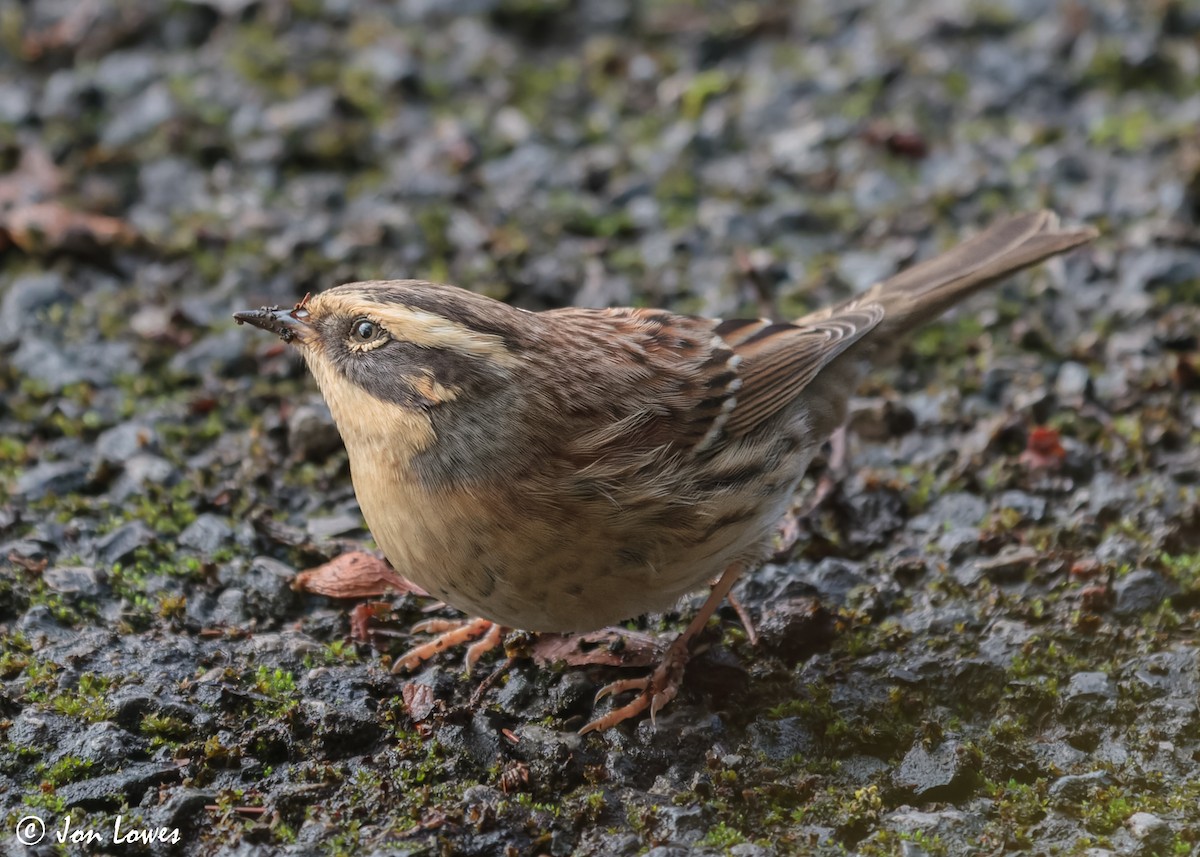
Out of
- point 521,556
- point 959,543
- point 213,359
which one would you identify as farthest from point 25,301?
point 959,543

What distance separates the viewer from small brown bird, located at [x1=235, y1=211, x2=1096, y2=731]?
4.72m

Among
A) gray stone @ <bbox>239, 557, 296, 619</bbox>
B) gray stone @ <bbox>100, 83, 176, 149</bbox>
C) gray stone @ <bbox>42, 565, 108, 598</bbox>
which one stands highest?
gray stone @ <bbox>100, 83, 176, 149</bbox>

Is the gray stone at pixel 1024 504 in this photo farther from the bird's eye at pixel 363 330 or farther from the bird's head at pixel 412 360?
the bird's eye at pixel 363 330

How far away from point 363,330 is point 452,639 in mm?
1407

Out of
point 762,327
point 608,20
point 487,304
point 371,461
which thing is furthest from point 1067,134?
point 371,461

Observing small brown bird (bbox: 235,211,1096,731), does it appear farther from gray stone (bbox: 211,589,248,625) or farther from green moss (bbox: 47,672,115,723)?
green moss (bbox: 47,672,115,723)

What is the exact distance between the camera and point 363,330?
4926mm

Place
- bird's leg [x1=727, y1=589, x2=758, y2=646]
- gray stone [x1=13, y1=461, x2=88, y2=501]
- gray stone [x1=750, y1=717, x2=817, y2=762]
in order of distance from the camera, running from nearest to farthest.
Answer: gray stone [x1=750, y1=717, x2=817, y2=762] → bird's leg [x1=727, y1=589, x2=758, y2=646] → gray stone [x1=13, y1=461, x2=88, y2=501]

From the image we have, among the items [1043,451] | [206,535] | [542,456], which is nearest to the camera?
[542,456]

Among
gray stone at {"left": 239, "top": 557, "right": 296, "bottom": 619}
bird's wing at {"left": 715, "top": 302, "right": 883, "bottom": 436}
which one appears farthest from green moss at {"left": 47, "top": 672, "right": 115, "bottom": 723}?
bird's wing at {"left": 715, "top": 302, "right": 883, "bottom": 436}

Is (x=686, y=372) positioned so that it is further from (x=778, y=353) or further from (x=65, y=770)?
(x=65, y=770)

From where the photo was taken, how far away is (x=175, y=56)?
9.47 metres

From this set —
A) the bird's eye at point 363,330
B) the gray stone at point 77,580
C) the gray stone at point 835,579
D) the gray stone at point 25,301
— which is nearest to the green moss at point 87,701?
the gray stone at point 77,580

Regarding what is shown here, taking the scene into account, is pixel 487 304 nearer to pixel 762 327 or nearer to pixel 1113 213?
pixel 762 327
